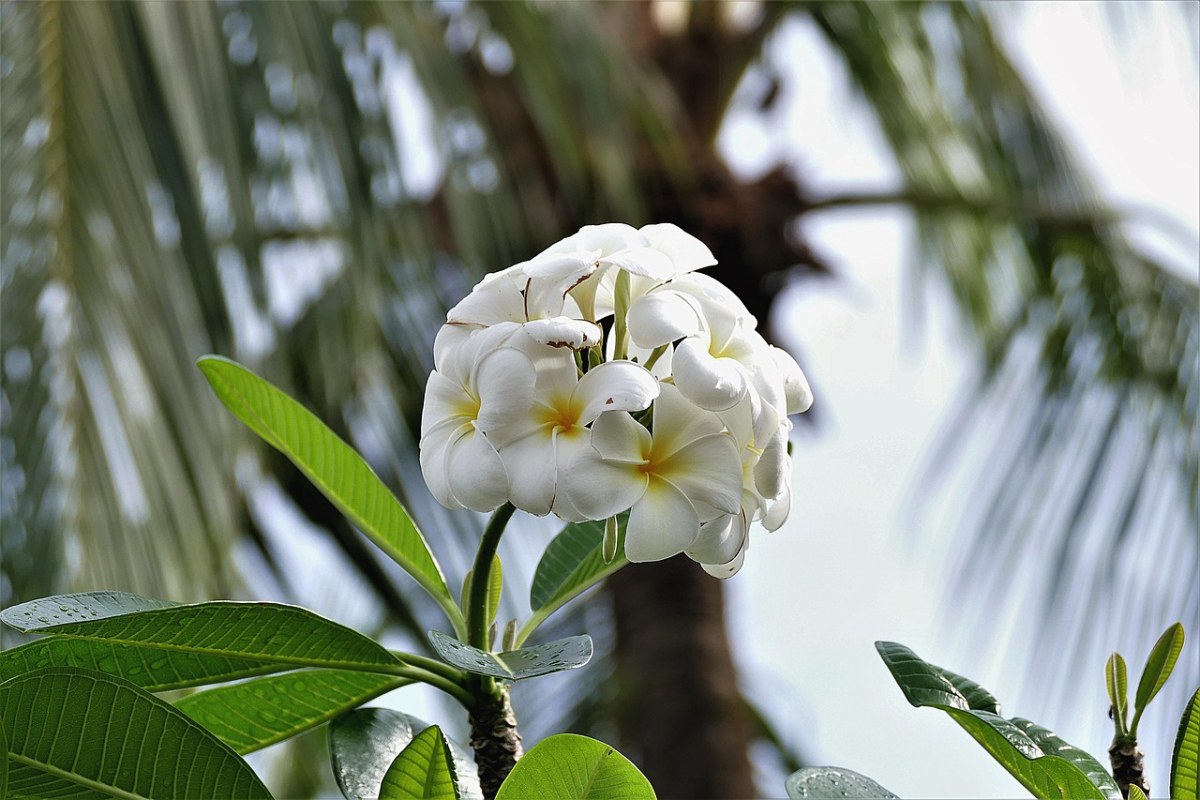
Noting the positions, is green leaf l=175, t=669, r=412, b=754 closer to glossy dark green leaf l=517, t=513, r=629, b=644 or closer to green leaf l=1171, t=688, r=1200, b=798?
glossy dark green leaf l=517, t=513, r=629, b=644

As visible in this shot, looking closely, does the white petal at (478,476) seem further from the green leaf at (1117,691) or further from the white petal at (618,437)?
the green leaf at (1117,691)

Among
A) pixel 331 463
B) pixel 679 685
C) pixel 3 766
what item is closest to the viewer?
pixel 3 766

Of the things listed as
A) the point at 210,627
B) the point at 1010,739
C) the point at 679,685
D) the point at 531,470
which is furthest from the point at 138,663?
the point at 679,685

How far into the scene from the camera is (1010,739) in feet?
1.05

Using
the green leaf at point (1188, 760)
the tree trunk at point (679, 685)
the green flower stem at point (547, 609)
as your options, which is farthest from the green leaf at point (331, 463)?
the tree trunk at point (679, 685)

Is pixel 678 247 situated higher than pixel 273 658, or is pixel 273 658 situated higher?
pixel 678 247

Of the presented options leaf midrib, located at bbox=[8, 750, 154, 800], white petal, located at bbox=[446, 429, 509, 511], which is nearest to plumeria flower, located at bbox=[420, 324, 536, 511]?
white petal, located at bbox=[446, 429, 509, 511]

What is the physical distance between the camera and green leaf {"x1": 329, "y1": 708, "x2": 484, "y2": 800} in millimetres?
357

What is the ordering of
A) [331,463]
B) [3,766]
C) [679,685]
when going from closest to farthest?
[3,766] → [331,463] → [679,685]

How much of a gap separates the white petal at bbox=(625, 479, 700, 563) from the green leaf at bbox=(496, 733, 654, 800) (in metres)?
0.05

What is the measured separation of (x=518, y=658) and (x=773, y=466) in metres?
0.09

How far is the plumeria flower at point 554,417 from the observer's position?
1.01 ft

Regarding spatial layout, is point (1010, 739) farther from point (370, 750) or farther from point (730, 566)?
point (370, 750)

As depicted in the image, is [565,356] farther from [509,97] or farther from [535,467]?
[509,97]
